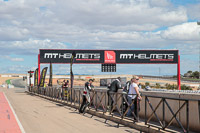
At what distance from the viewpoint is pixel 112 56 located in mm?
55750

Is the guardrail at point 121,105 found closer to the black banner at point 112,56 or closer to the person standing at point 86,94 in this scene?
the person standing at point 86,94

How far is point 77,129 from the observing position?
1121 cm

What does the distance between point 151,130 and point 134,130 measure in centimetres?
99

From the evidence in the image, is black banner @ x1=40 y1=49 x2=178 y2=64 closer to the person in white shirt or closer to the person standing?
the person standing

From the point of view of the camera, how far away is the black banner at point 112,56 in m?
55.2

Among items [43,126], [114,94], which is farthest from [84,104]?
[43,126]

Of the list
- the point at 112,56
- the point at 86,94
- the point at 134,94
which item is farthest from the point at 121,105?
the point at 112,56

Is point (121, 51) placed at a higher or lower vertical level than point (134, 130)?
higher

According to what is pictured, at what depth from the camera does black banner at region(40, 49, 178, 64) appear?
55.2 metres

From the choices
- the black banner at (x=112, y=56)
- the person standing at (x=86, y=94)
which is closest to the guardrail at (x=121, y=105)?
the person standing at (x=86, y=94)

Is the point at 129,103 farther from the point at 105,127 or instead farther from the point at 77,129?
the point at 77,129

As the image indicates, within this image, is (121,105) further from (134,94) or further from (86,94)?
(86,94)

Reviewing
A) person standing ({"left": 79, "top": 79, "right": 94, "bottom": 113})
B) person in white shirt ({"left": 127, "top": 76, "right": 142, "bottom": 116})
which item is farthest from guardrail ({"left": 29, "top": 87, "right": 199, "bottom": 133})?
person standing ({"left": 79, "top": 79, "right": 94, "bottom": 113})

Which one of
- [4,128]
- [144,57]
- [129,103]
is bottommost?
[4,128]
